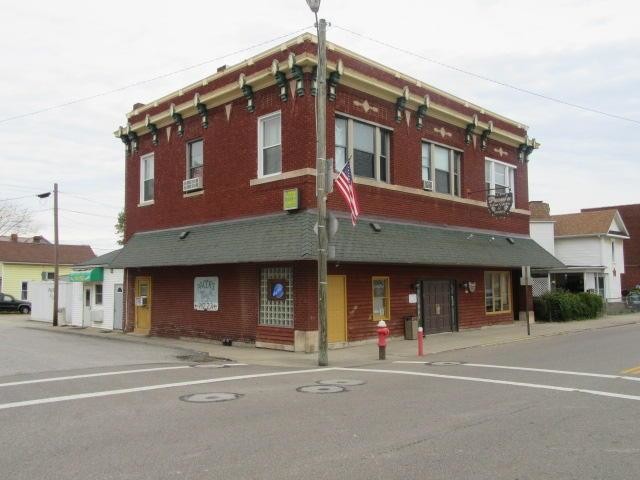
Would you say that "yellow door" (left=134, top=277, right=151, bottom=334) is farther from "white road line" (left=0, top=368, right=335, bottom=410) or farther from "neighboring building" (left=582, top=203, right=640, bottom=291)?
"neighboring building" (left=582, top=203, right=640, bottom=291)

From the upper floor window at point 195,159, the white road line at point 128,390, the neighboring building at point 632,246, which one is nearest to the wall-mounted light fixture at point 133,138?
the upper floor window at point 195,159

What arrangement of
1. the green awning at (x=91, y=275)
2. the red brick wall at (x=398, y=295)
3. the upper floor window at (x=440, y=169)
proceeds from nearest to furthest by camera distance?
the red brick wall at (x=398, y=295), the upper floor window at (x=440, y=169), the green awning at (x=91, y=275)

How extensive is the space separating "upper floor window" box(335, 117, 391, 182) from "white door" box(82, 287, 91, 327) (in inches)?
609

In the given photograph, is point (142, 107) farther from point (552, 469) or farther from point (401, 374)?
point (552, 469)

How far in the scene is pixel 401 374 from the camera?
12.1 metres

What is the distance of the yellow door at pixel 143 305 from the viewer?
2250 centimetres

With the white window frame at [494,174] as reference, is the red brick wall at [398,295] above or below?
below

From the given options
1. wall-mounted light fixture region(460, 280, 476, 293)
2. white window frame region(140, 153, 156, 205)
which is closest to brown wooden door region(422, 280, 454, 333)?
wall-mounted light fixture region(460, 280, 476, 293)

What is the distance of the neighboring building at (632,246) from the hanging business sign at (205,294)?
A: 45384 mm

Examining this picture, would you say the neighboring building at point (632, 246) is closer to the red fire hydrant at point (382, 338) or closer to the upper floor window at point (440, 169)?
the upper floor window at point (440, 169)

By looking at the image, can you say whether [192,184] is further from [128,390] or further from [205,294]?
[128,390]

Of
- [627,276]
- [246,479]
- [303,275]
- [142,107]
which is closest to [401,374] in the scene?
[303,275]

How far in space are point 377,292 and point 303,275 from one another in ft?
10.9

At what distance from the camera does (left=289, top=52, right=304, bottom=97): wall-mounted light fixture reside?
16.5 m
